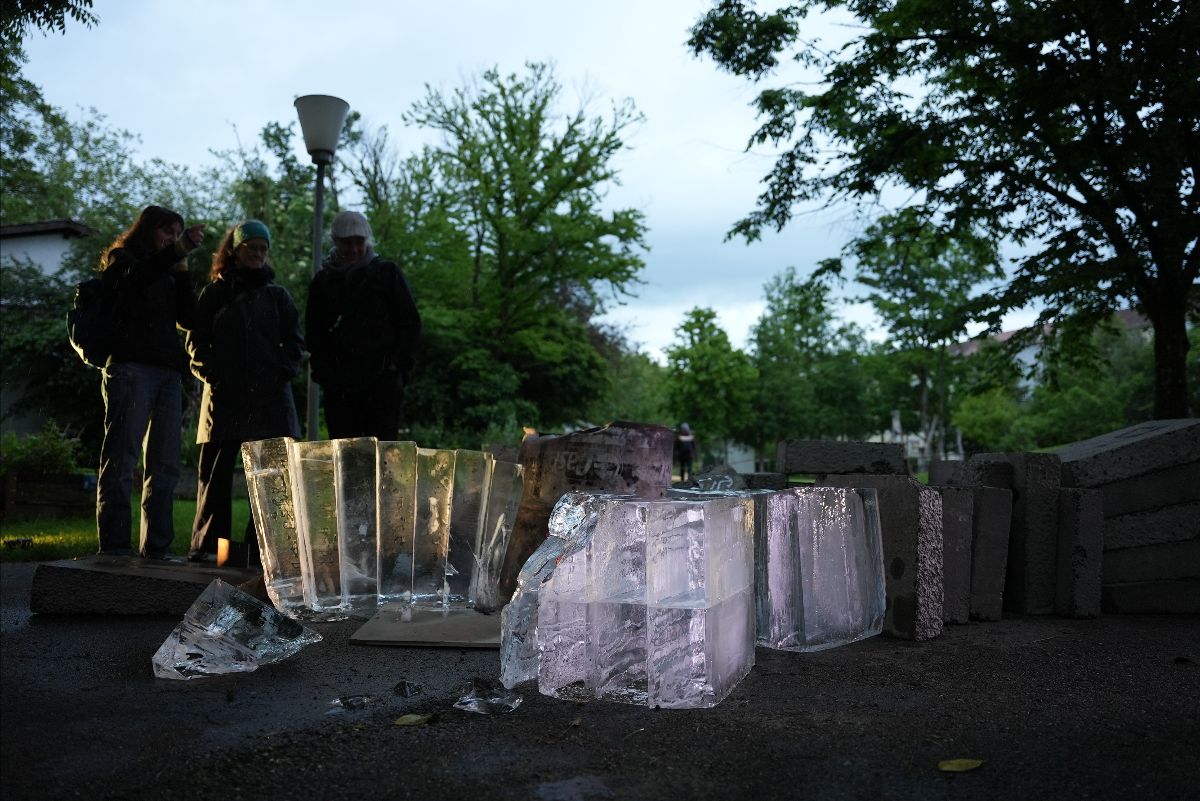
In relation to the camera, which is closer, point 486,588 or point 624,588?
point 624,588

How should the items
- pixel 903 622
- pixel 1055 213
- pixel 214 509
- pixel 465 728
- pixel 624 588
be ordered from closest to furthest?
pixel 465 728 < pixel 624 588 < pixel 903 622 < pixel 214 509 < pixel 1055 213

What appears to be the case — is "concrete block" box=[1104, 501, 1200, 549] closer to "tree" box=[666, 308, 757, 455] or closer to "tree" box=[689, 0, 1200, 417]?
"tree" box=[689, 0, 1200, 417]

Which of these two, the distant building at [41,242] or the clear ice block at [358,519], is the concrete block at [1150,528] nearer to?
the clear ice block at [358,519]

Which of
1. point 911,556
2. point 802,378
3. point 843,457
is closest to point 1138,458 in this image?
point 843,457

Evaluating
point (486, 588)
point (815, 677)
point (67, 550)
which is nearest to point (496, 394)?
point (67, 550)

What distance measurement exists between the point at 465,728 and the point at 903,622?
2.57 m

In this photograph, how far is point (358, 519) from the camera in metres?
4.78

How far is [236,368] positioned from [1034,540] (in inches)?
194

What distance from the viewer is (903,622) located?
4.55m

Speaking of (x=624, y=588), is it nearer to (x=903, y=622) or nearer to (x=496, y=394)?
(x=903, y=622)

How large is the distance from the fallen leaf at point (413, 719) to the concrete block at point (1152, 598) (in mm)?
4504

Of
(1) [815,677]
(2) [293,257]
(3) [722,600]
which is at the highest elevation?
(2) [293,257]

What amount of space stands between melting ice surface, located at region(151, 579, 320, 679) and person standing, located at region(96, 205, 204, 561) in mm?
1665

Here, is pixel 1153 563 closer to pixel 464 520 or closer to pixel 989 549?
pixel 989 549
